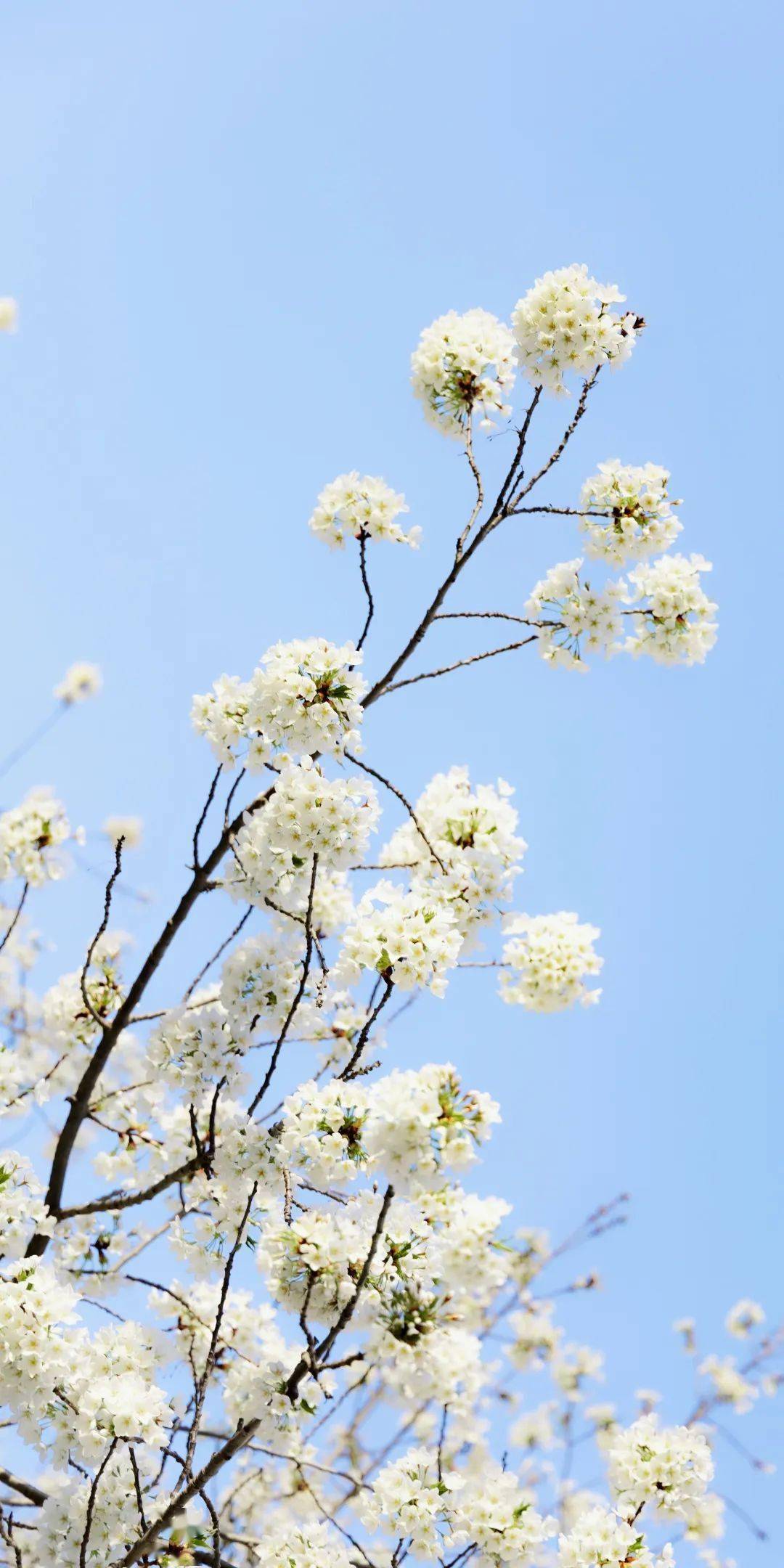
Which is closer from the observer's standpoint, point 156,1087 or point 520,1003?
point 156,1087

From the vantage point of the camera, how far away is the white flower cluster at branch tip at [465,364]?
5.14 metres

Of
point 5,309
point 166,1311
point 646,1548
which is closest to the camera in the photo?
point 646,1548

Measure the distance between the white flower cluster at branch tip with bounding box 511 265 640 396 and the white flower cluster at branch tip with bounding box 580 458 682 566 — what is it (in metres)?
0.51

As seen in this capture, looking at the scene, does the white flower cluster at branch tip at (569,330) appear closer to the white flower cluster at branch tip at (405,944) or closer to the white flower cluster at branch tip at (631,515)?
the white flower cluster at branch tip at (631,515)

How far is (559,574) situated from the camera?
5309mm

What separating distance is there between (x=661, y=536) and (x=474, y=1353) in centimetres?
458

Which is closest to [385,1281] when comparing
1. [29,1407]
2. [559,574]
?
[29,1407]

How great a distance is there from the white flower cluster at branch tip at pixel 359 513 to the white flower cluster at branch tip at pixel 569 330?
0.88 metres

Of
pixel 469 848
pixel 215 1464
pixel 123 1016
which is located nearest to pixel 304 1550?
pixel 215 1464

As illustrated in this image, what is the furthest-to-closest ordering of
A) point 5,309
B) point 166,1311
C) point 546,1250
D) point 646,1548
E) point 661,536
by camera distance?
point 546,1250
point 5,309
point 166,1311
point 661,536
point 646,1548

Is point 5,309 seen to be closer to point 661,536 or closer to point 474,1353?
point 661,536

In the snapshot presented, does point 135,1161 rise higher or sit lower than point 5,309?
lower

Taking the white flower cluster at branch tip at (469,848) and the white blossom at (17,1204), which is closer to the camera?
the white blossom at (17,1204)

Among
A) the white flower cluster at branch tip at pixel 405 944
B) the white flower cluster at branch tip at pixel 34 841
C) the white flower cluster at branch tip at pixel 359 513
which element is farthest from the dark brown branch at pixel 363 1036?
the white flower cluster at branch tip at pixel 34 841
